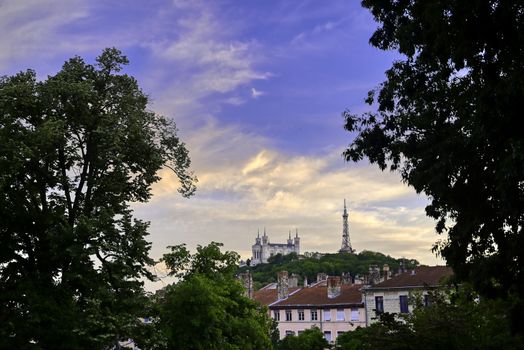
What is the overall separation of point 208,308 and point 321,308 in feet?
144

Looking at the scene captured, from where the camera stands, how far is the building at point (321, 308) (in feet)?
233

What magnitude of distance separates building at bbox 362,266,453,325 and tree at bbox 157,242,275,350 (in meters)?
26.2

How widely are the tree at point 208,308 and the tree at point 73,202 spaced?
473cm

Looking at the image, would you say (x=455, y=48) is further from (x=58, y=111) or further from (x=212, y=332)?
(x=212, y=332)

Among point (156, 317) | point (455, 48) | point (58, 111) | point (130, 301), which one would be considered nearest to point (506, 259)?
point (455, 48)

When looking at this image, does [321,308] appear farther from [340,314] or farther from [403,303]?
[403,303]

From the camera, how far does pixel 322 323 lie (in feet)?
241

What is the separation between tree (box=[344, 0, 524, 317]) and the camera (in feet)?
50.5

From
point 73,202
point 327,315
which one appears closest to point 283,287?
point 327,315

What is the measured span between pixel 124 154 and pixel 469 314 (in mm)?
16947

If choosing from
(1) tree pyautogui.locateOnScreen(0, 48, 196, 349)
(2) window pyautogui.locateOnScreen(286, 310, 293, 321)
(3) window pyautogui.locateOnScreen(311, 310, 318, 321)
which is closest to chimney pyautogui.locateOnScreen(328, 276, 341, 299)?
(3) window pyautogui.locateOnScreen(311, 310, 318, 321)

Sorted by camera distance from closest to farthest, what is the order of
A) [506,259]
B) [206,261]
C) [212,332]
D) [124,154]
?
[506,259]
[124,154]
[212,332]
[206,261]

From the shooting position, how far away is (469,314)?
1003 inches

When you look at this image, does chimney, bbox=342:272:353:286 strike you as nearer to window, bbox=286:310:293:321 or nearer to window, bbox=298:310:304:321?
window, bbox=298:310:304:321
